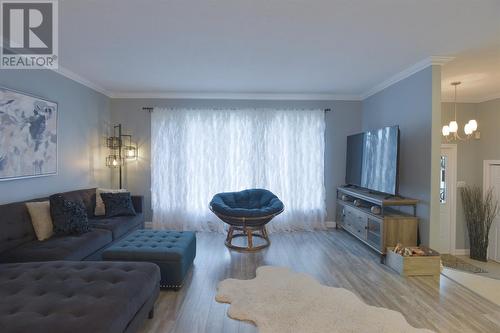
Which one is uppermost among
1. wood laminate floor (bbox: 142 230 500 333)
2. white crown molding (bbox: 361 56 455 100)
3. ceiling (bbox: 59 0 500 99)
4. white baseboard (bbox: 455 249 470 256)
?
ceiling (bbox: 59 0 500 99)

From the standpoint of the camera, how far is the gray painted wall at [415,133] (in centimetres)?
349

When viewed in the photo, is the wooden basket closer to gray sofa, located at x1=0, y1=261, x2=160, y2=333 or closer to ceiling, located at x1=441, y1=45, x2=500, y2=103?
ceiling, located at x1=441, y1=45, x2=500, y2=103

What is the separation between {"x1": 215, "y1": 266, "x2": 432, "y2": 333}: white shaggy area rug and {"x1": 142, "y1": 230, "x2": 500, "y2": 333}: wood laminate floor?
0.11 metres

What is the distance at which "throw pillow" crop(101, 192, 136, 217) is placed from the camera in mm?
4121

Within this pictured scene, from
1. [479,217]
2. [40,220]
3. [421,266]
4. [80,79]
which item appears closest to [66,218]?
[40,220]

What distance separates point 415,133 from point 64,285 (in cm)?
418

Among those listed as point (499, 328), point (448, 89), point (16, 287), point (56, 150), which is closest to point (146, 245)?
point (16, 287)

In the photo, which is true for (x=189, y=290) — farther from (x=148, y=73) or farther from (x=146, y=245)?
(x=148, y=73)

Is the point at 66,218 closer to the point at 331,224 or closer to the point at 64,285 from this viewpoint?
the point at 64,285

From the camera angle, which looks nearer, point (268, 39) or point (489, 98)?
point (268, 39)

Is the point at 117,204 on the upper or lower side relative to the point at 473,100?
lower

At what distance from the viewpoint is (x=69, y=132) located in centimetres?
418

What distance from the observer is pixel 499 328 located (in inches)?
90.7

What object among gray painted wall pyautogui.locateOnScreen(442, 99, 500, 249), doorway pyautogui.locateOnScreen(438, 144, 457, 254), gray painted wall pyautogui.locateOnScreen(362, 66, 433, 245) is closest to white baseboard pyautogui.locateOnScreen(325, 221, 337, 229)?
gray painted wall pyautogui.locateOnScreen(362, 66, 433, 245)
